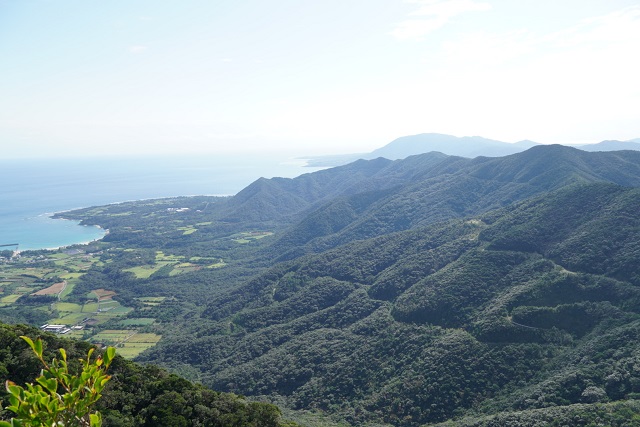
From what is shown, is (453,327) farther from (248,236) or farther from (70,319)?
(248,236)

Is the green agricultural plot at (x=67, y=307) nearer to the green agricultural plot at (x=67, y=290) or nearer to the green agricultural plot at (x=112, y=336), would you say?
the green agricultural plot at (x=67, y=290)

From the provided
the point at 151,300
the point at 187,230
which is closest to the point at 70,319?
the point at 151,300

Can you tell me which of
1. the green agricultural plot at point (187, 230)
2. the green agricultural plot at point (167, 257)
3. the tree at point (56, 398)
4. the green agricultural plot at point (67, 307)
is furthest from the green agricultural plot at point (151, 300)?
the tree at point (56, 398)

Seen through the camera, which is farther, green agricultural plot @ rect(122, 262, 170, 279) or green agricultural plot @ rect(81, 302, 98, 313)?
green agricultural plot @ rect(122, 262, 170, 279)

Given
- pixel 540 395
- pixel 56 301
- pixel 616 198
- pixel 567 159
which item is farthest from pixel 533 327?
pixel 56 301

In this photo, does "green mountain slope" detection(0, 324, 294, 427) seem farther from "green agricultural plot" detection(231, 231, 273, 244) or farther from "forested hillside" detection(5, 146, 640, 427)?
"green agricultural plot" detection(231, 231, 273, 244)

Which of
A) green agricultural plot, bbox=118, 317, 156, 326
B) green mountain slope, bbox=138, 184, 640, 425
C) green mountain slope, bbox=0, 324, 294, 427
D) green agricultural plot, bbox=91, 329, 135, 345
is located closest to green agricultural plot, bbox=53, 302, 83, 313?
green agricultural plot, bbox=118, 317, 156, 326

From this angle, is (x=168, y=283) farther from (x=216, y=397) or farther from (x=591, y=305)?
(x=591, y=305)
